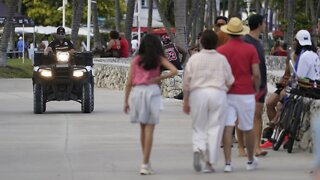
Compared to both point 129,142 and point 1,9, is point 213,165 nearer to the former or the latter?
point 129,142

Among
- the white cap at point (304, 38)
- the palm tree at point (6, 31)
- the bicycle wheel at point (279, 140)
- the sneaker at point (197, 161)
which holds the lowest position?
the palm tree at point (6, 31)

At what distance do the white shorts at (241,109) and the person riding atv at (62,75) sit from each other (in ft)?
27.7

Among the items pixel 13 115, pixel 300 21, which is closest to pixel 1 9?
pixel 300 21

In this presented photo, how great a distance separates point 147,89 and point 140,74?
0.20m

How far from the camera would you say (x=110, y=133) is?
54.8ft

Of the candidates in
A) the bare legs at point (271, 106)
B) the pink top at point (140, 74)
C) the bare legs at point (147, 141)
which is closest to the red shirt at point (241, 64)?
the pink top at point (140, 74)

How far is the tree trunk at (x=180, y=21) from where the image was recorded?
29.5 m

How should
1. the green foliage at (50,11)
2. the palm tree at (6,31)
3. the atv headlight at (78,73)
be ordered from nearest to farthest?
the atv headlight at (78,73) < the palm tree at (6,31) < the green foliage at (50,11)

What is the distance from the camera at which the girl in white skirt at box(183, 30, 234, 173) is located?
37.7 ft

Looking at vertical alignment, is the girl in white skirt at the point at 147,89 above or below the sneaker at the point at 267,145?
above

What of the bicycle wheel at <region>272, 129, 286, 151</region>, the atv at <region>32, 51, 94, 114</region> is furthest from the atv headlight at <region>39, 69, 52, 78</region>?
the bicycle wheel at <region>272, 129, 286, 151</region>

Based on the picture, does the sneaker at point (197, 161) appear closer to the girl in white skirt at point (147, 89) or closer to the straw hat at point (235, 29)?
the girl in white skirt at point (147, 89)

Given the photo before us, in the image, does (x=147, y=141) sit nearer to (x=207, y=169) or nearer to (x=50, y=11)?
(x=207, y=169)

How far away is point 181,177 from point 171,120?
7722 mm
